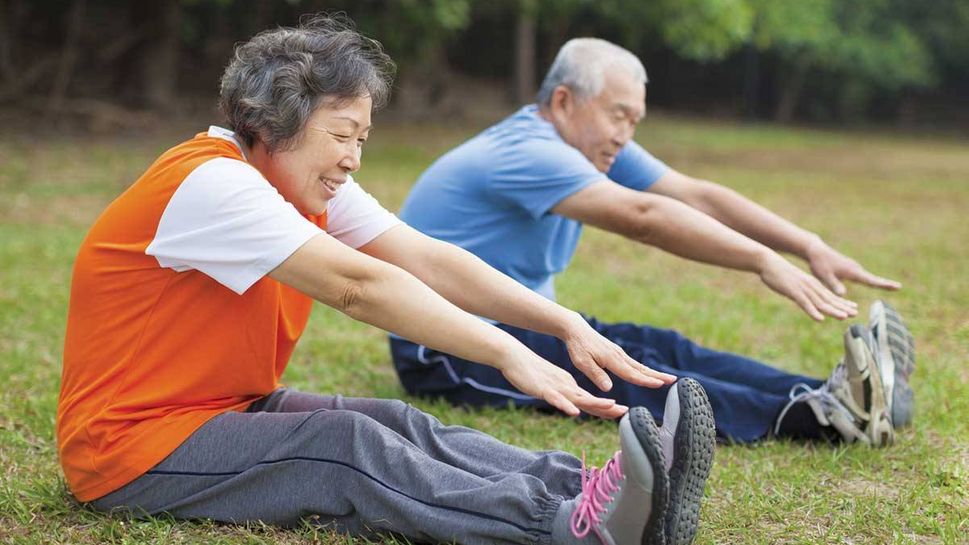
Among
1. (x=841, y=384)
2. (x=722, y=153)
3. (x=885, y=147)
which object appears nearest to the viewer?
(x=841, y=384)

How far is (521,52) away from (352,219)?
17723mm

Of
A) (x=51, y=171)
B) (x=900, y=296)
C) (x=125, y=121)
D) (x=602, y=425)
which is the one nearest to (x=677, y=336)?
(x=602, y=425)

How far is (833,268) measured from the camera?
12.3 feet

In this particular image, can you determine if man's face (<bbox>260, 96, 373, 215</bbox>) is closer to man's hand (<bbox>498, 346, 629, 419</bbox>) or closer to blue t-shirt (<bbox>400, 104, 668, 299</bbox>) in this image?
man's hand (<bbox>498, 346, 629, 419</bbox>)

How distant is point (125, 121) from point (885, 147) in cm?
1367

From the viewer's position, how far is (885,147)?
67.8ft

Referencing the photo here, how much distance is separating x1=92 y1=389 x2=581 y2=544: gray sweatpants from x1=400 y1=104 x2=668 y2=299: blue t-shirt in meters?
1.31

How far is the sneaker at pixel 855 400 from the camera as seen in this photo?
346cm

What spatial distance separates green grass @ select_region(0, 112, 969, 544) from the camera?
292cm

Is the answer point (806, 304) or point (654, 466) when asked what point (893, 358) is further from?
point (654, 466)

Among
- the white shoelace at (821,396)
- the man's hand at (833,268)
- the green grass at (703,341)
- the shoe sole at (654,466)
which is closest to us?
the shoe sole at (654,466)

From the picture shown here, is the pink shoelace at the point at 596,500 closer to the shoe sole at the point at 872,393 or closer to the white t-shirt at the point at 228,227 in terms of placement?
the white t-shirt at the point at 228,227

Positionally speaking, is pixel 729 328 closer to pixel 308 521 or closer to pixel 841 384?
pixel 841 384

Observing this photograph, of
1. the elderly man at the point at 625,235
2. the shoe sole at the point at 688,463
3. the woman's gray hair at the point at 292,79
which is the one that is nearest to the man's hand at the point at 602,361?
the shoe sole at the point at 688,463
